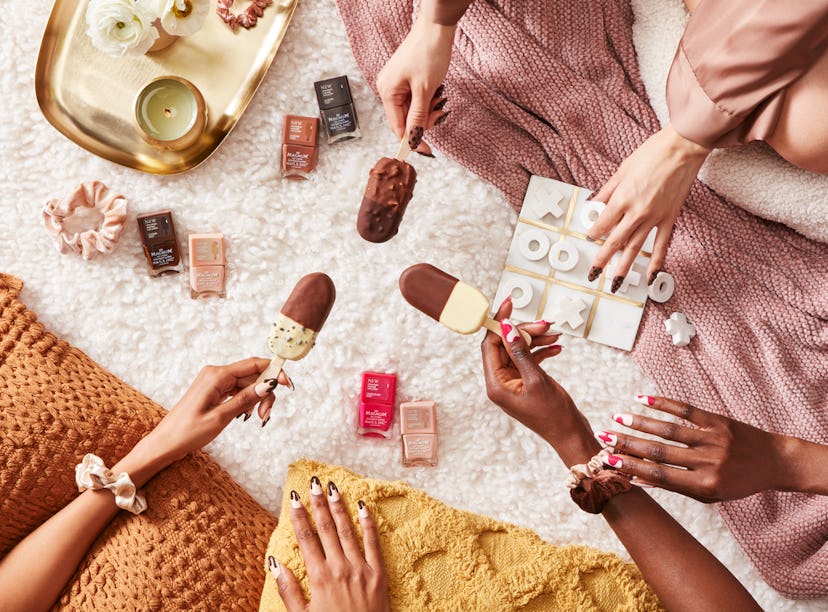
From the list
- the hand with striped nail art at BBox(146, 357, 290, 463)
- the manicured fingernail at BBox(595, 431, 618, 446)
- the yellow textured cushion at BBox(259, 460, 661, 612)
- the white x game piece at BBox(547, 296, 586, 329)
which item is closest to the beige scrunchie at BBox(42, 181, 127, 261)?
the hand with striped nail art at BBox(146, 357, 290, 463)

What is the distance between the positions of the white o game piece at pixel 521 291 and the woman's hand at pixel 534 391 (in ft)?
0.89

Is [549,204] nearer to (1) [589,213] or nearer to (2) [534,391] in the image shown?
(1) [589,213]

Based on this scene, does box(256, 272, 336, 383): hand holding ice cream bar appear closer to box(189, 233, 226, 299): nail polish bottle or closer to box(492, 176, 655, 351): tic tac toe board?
box(189, 233, 226, 299): nail polish bottle

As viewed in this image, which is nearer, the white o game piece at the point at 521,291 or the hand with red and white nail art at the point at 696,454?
the hand with red and white nail art at the point at 696,454

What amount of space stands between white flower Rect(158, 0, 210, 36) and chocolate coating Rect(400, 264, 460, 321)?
2.03 ft

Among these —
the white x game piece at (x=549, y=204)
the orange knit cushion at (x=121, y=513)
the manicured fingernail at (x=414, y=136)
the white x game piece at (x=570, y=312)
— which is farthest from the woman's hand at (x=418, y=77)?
the orange knit cushion at (x=121, y=513)

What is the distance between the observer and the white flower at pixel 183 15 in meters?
1.31

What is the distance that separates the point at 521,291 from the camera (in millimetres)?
1424

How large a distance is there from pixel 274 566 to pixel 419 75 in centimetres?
82

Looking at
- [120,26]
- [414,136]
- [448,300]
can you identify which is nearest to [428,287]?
[448,300]

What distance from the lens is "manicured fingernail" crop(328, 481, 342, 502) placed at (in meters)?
1.24

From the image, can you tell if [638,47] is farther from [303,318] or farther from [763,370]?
[303,318]

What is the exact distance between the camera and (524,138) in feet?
4.72

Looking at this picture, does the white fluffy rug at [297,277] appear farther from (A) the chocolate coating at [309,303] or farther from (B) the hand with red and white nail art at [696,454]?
(B) the hand with red and white nail art at [696,454]
